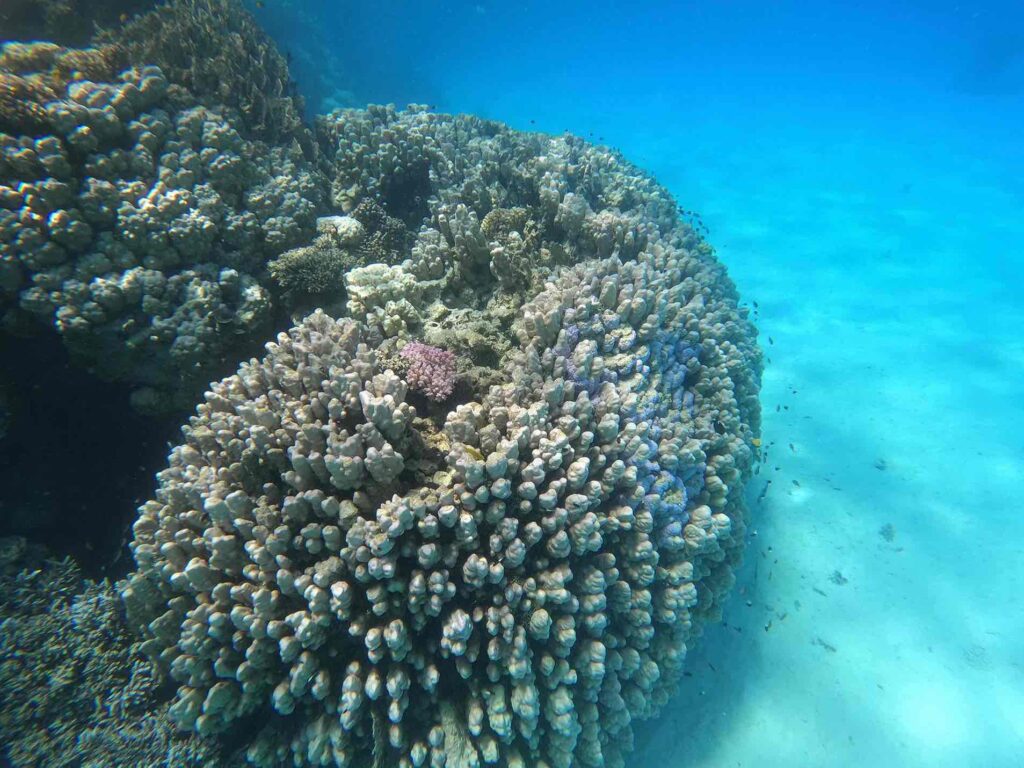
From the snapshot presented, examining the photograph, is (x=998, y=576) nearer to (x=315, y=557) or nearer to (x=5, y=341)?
(x=315, y=557)

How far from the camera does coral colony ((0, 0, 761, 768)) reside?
3057mm

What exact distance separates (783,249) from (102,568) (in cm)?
1864

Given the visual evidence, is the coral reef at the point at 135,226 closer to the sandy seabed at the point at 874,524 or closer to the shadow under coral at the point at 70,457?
the shadow under coral at the point at 70,457

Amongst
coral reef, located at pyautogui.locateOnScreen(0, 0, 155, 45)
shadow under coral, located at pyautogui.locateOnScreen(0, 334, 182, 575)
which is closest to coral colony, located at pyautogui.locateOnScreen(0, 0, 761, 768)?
shadow under coral, located at pyautogui.locateOnScreen(0, 334, 182, 575)

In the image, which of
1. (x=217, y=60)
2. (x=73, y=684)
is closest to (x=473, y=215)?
(x=217, y=60)

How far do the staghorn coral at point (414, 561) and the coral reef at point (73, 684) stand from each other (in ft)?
1.06

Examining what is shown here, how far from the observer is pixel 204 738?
311 centimetres

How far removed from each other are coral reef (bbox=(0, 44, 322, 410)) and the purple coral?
203cm

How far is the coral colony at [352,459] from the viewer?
3.06 metres

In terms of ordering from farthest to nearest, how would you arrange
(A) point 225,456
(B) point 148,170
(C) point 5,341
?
(B) point 148,170 < (C) point 5,341 < (A) point 225,456

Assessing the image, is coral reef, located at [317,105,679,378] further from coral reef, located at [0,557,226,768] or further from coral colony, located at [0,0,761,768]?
coral reef, located at [0,557,226,768]

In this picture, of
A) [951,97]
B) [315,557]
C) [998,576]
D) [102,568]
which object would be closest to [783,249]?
[998,576]

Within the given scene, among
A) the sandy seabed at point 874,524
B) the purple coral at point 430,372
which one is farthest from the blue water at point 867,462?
the purple coral at point 430,372

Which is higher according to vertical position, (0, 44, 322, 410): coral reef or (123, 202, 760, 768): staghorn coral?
(0, 44, 322, 410): coral reef
